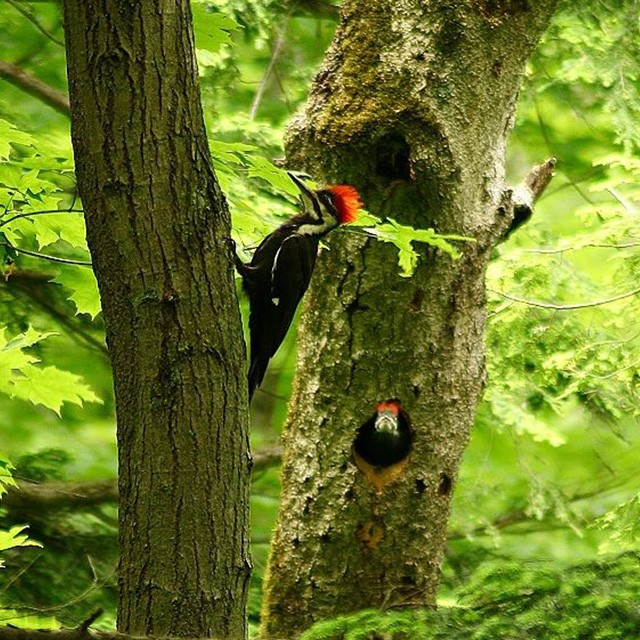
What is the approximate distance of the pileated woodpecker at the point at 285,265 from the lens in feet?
11.4

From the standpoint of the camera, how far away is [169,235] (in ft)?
7.61

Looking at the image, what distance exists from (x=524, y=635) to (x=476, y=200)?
1903 millimetres

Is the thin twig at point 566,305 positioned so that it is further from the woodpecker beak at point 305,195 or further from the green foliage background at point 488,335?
the woodpecker beak at point 305,195

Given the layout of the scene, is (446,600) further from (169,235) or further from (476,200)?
(169,235)

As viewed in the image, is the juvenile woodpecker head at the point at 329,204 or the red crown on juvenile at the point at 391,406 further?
the red crown on juvenile at the point at 391,406

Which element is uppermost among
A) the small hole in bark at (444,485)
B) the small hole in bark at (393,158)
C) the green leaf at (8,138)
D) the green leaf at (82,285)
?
the small hole in bark at (393,158)

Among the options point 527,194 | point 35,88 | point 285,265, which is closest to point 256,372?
point 285,265

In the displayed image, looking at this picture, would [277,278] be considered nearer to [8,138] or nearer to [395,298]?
[395,298]

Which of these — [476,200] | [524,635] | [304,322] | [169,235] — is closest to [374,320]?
[304,322]

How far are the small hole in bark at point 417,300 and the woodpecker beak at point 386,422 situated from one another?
1.17 feet

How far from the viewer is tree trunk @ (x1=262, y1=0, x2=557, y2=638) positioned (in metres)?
3.63

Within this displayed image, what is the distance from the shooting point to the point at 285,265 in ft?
11.7

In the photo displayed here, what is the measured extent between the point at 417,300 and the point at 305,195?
0.51 metres

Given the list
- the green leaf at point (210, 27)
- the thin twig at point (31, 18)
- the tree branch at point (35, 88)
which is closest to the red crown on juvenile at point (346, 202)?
the green leaf at point (210, 27)
